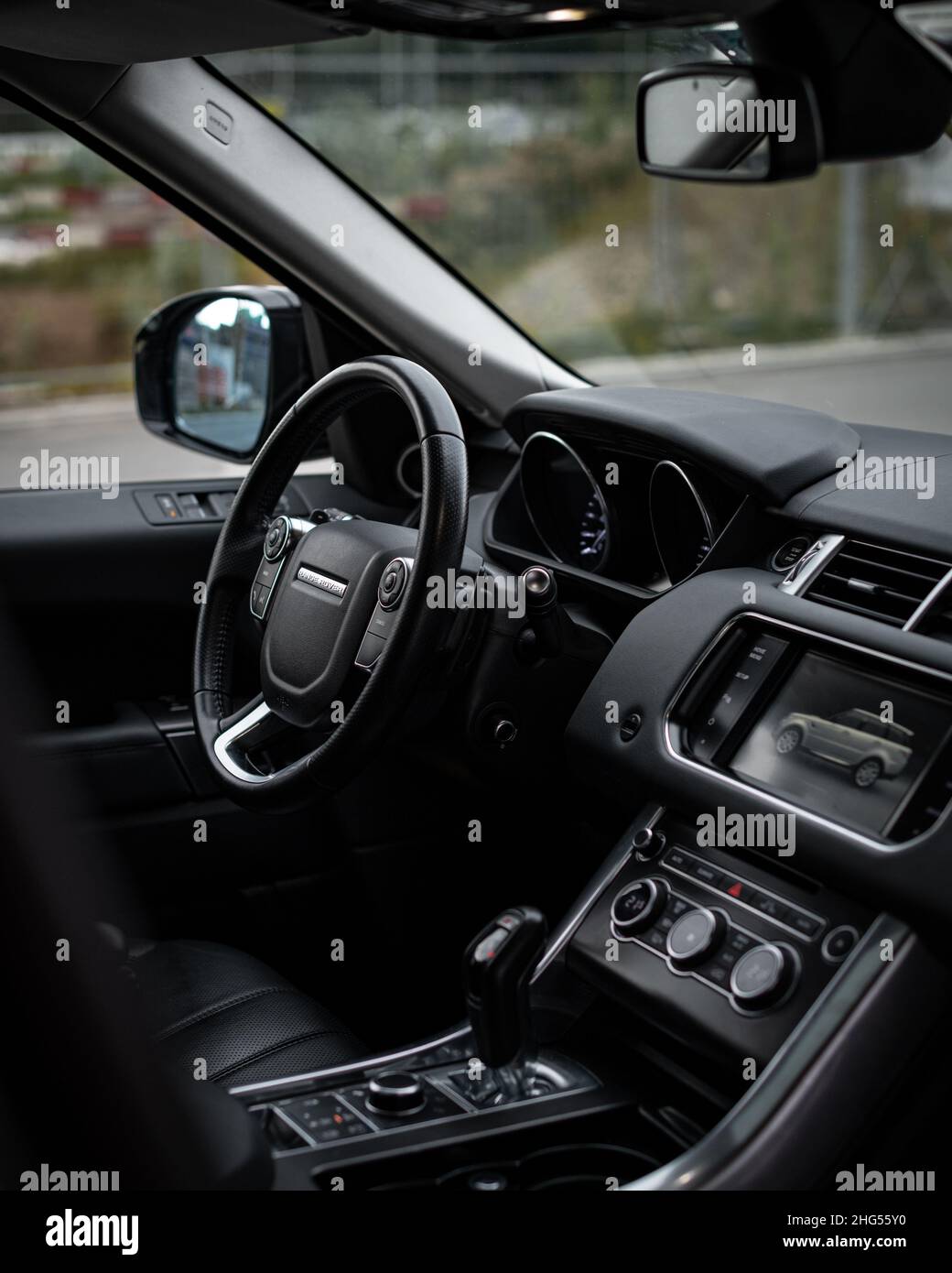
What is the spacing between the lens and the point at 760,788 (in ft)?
5.39

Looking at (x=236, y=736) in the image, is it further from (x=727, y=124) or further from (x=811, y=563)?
(x=727, y=124)

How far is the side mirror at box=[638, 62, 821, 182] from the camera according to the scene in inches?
68.7

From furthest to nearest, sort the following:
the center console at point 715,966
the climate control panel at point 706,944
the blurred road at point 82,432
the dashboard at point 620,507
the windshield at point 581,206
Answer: the windshield at point 581,206
the blurred road at point 82,432
the dashboard at point 620,507
the climate control panel at point 706,944
the center console at point 715,966

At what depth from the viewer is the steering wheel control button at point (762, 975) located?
1.51 metres

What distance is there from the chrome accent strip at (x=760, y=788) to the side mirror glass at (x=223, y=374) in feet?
4.09

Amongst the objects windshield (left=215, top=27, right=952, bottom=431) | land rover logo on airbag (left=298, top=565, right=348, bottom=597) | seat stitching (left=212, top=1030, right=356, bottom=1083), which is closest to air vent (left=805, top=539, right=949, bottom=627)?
land rover logo on airbag (left=298, top=565, right=348, bottom=597)

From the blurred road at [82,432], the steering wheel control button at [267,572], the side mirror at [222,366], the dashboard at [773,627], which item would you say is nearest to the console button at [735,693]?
the dashboard at [773,627]

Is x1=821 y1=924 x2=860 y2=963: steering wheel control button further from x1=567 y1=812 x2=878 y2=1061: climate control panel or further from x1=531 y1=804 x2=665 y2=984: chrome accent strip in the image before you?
x1=531 y1=804 x2=665 y2=984: chrome accent strip

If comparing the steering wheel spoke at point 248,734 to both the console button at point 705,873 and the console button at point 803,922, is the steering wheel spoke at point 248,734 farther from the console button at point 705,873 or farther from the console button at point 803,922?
the console button at point 803,922

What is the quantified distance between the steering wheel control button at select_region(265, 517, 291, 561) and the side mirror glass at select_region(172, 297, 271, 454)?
81cm

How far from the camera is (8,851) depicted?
2.48 feet

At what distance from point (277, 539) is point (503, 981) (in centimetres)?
74

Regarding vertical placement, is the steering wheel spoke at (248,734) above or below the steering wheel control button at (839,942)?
above
